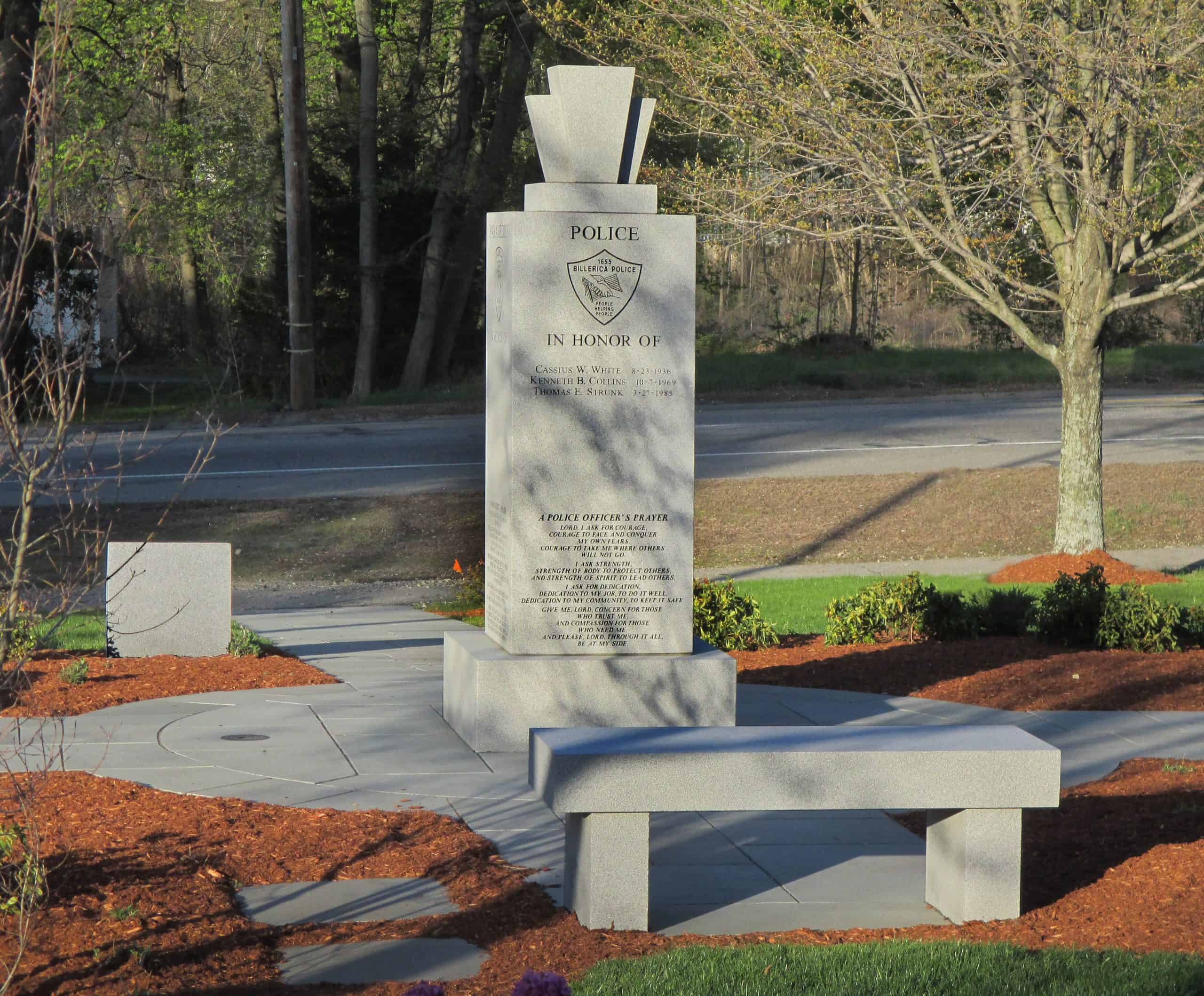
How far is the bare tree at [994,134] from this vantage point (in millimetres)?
12398

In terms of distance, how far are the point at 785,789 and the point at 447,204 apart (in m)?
25.2

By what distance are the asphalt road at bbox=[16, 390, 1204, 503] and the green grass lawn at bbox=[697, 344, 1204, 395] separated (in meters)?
2.35

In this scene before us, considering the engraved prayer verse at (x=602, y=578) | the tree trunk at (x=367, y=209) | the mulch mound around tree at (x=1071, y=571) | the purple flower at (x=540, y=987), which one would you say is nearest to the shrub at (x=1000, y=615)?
the mulch mound around tree at (x=1071, y=571)

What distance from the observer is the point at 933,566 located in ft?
53.1

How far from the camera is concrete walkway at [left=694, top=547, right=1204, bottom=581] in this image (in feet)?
52.1

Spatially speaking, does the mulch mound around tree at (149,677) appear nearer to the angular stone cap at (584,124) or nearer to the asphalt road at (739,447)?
the angular stone cap at (584,124)

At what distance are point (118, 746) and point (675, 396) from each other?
347 cm

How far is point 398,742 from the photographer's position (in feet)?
26.5

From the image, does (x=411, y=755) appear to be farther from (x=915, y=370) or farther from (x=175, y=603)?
(x=915, y=370)

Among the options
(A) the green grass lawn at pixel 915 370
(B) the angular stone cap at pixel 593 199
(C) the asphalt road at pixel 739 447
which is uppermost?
(B) the angular stone cap at pixel 593 199

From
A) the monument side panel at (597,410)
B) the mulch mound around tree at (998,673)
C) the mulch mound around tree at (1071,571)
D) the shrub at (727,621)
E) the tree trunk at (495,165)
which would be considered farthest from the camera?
the tree trunk at (495,165)

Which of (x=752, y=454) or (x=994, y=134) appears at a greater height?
(x=994, y=134)

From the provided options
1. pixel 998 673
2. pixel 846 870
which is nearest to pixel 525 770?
pixel 846 870

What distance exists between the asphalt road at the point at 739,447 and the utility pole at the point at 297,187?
1.70 meters
